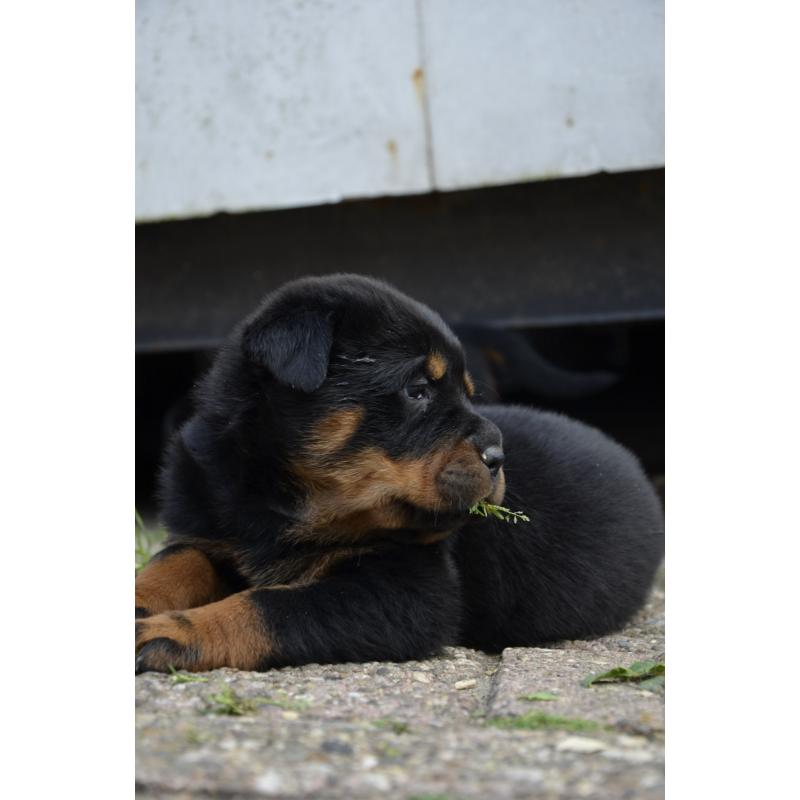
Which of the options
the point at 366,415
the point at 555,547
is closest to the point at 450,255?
the point at 555,547

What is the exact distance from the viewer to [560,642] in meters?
3.90

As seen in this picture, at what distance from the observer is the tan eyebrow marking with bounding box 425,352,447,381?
331cm

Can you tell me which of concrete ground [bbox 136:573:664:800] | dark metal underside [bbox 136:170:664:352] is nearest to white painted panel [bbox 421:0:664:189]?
dark metal underside [bbox 136:170:664:352]

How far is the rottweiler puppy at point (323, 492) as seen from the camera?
9.93 feet

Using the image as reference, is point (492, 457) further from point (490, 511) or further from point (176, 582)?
point (176, 582)

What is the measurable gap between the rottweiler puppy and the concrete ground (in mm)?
121

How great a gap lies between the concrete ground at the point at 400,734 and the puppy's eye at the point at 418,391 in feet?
2.54

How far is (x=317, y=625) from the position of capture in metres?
3.03

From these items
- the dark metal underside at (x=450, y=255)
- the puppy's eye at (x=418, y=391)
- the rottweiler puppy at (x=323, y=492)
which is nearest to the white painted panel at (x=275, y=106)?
the dark metal underside at (x=450, y=255)

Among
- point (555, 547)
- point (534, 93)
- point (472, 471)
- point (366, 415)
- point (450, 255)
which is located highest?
point (534, 93)

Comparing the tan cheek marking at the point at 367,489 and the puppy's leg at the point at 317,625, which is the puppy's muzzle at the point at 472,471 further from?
the puppy's leg at the point at 317,625

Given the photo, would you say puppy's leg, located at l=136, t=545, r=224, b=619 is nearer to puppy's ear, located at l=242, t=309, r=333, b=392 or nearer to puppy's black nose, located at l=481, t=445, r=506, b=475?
puppy's ear, located at l=242, t=309, r=333, b=392

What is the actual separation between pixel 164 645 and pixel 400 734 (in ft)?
2.50
